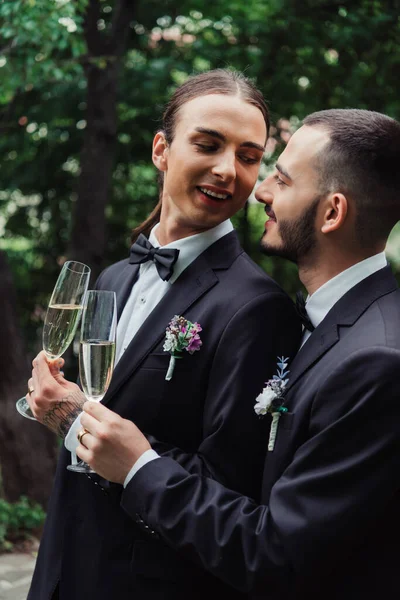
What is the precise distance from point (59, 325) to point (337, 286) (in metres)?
0.92

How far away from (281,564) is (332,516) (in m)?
0.19

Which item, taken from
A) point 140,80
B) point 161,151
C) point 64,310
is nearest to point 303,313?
point 64,310

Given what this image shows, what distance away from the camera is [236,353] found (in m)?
2.38

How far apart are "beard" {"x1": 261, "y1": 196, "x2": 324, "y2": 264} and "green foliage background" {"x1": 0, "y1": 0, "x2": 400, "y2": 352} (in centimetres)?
356

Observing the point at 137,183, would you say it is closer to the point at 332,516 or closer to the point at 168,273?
the point at 168,273

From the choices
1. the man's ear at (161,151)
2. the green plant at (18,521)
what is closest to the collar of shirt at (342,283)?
the man's ear at (161,151)

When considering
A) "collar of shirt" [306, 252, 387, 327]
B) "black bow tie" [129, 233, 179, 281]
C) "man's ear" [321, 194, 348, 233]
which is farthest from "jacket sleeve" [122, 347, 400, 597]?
"black bow tie" [129, 233, 179, 281]

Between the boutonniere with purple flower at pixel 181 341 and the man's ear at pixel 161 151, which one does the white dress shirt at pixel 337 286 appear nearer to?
the boutonniere with purple flower at pixel 181 341

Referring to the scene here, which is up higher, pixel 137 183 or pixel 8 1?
pixel 8 1

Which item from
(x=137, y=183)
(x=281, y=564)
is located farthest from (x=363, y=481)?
(x=137, y=183)

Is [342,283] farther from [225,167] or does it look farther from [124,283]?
[124,283]

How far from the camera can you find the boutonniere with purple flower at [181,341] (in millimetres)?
2443

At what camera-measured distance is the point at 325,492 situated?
6.25 feet

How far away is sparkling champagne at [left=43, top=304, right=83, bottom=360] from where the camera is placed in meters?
2.60
